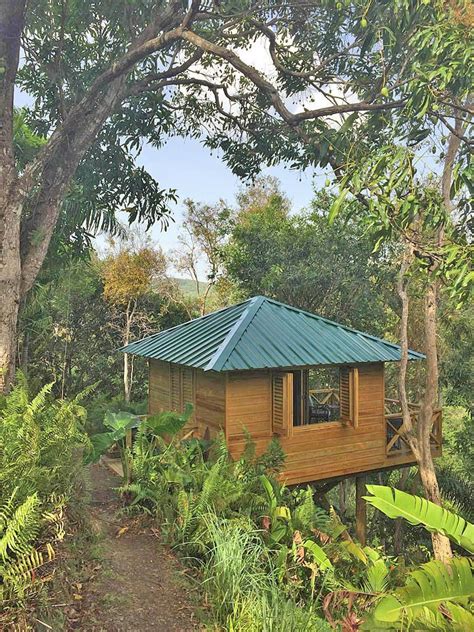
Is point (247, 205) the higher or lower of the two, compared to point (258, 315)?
higher

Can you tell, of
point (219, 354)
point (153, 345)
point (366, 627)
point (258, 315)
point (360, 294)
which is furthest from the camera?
point (360, 294)

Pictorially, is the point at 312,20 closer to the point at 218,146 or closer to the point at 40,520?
the point at 218,146

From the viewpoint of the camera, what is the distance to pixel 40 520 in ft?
12.3

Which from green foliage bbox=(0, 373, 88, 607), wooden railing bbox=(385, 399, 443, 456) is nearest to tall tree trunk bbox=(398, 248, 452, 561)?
wooden railing bbox=(385, 399, 443, 456)

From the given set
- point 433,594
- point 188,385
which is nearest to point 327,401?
point 188,385

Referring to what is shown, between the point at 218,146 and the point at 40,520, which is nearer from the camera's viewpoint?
the point at 40,520

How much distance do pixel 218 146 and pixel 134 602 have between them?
9320 millimetres

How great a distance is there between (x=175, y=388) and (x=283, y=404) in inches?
134

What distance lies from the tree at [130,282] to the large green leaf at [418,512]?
1549 centimetres

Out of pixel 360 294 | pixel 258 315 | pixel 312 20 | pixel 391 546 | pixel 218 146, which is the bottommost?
pixel 391 546

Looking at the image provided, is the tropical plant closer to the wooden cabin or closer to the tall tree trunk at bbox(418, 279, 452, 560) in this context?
the wooden cabin

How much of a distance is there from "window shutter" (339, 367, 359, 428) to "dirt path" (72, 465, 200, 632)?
5.59 m

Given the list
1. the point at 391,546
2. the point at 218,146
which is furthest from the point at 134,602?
the point at 391,546

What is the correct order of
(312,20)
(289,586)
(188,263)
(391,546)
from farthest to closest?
(188,263) < (391,546) < (312,20) < (289,586)
